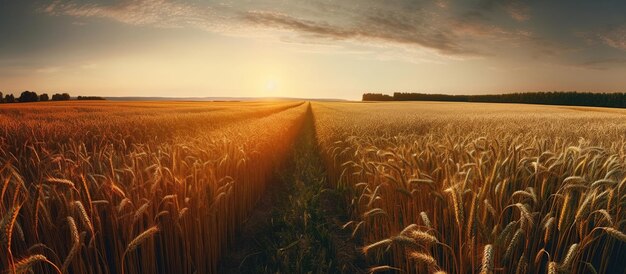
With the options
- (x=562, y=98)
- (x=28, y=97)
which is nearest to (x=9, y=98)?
(x=28, y=97)

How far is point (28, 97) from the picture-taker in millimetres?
48438

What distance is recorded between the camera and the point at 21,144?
7875 millimetres

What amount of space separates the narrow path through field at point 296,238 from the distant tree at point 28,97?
181 feet

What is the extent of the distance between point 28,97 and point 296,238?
58.6 meters

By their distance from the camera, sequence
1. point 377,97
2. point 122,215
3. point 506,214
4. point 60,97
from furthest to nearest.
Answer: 1. point 377,97
2. point 60,97
3. point 506,214
4. point 122,215

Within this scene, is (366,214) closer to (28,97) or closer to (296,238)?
(296,238)

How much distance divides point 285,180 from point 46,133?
612 cm

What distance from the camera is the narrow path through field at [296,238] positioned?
4.04 meters

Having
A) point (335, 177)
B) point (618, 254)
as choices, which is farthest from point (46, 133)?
point (618, 254)

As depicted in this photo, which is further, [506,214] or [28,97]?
[28,97]

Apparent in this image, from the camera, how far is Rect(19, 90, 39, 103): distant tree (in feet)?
155

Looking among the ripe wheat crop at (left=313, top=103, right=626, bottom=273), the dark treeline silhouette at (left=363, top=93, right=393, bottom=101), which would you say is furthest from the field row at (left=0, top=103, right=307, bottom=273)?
the dark treeline silhouette at (left=363, top=93, right=393, bottom=101)

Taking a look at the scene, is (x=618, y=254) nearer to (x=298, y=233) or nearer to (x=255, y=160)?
(x=298, y=233)

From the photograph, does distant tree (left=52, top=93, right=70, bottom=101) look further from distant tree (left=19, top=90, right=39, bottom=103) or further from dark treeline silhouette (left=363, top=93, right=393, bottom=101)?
dark treeline silhouette (left=363, top=93, right=393, bottom=101)
